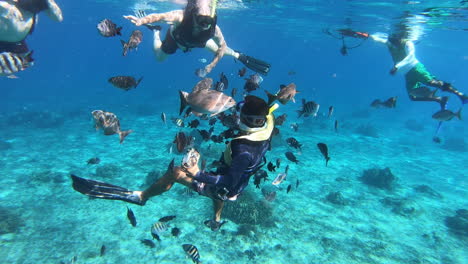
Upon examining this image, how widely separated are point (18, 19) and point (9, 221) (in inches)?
263

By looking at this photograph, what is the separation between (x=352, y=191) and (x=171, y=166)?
11211mm

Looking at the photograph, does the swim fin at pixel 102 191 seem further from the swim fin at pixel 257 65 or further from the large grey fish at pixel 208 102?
the swim fin at pixel 257 65

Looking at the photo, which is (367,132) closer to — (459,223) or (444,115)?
(459,223)

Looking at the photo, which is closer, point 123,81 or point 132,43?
point 123,81

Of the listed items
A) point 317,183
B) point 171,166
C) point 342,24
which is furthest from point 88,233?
point 342,24

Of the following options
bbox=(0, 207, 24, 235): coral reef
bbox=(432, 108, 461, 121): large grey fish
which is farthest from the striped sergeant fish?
bbox=(432, 108, 461, 121): large grey fish

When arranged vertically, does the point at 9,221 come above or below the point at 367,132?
above

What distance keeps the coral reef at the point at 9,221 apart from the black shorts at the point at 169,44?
758 centimetres

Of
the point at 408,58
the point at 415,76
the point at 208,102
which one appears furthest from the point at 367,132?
the point at 208,102

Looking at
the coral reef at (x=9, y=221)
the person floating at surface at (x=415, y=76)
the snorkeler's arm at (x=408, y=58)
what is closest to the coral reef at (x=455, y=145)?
the person floating at surface at (x=415, y=76)

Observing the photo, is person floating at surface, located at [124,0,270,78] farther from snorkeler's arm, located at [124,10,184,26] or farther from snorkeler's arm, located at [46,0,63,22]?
snorkeler's arm, located at [46,0,63,22]

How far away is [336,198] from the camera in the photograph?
38.0ft

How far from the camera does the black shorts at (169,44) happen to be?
759 centimetres

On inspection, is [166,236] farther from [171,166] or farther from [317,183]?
[317,183]
